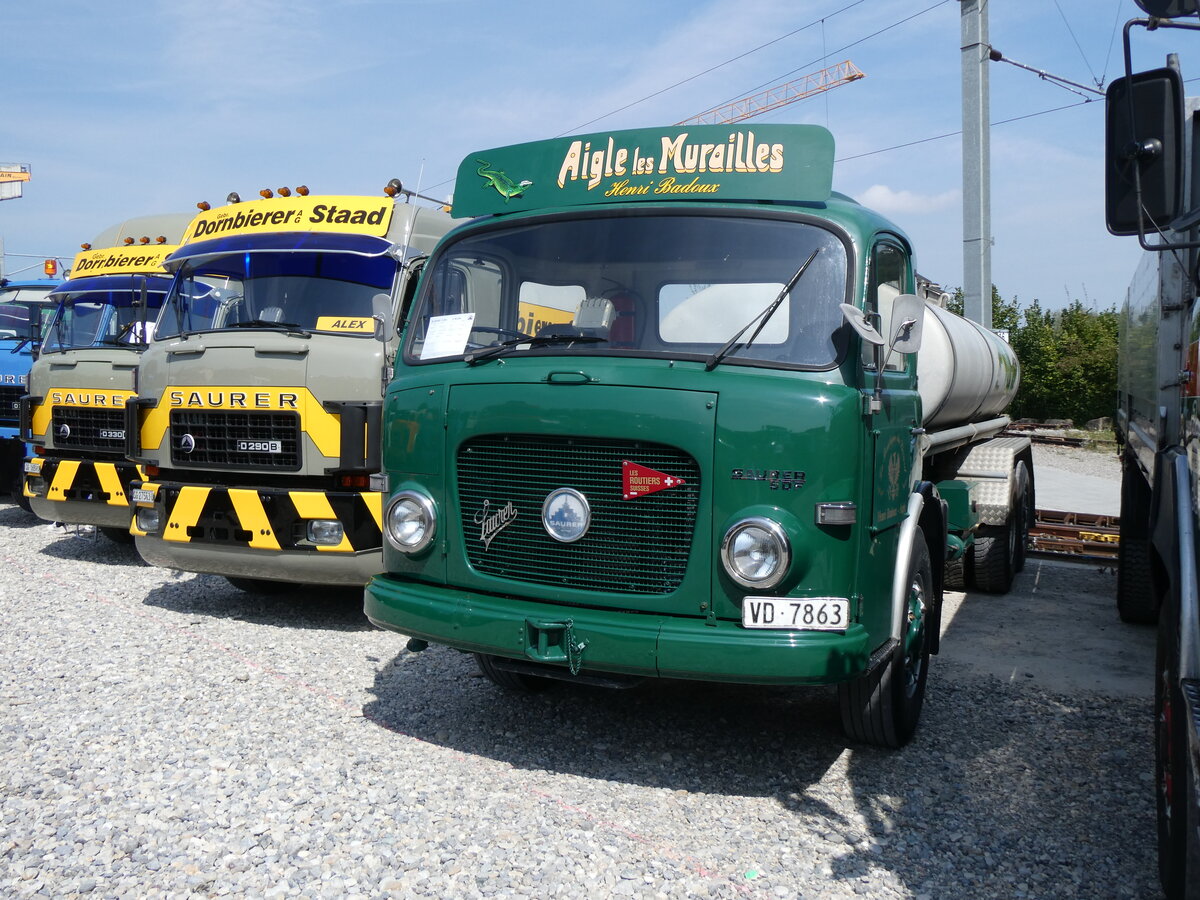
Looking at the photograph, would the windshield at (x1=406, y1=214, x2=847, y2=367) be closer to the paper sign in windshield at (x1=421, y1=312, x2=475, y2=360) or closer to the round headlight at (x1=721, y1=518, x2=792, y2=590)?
the paper sign in windshield at (x1=421, y1=312, x2=475, y2=360)

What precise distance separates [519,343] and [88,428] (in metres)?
5.92

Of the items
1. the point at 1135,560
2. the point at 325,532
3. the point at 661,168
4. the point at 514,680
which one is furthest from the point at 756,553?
the point at 1135,560

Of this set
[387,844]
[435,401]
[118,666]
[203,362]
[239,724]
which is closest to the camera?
[387,844]

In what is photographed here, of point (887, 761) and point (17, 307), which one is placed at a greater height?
point (17, 307)

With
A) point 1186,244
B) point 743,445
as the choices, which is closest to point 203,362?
point 743,445

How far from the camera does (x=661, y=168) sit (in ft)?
14.4

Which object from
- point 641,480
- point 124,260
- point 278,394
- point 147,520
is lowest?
point 147,520

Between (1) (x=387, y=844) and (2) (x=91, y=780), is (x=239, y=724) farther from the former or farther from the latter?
(1) (x=387, y=844)

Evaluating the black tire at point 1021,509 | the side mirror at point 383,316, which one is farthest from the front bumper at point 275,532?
the black tire at point 1021,509

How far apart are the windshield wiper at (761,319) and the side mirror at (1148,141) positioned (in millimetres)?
1349

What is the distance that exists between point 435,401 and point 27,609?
4436mm

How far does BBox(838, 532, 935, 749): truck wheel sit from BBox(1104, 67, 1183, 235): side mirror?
1887mm

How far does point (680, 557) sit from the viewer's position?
3.89 meters

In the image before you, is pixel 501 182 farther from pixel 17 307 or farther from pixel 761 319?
pixel 17 307
